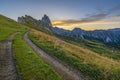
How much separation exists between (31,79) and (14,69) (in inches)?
187

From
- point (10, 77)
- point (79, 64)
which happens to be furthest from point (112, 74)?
point (10, 77)

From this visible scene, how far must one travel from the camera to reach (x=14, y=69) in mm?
24578

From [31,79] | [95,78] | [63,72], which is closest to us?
[31,79]

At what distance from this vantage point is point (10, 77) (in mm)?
21531

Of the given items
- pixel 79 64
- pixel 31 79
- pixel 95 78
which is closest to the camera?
pixel 31 79

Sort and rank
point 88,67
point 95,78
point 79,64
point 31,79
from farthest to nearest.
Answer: point 79,64 < point 88,67 < point 95,78 < point 31,79

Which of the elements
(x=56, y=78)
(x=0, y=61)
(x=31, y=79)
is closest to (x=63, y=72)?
(x=56, y=78)

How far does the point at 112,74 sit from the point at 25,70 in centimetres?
962

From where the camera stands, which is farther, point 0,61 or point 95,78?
point 0,61

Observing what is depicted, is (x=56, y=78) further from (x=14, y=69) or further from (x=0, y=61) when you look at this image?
(x=0, y=61)

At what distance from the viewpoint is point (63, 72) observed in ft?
78.4

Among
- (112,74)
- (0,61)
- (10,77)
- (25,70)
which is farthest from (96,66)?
(0,61)

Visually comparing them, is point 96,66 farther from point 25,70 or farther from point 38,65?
point 25,70

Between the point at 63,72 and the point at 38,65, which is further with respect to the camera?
the point at 38,65
